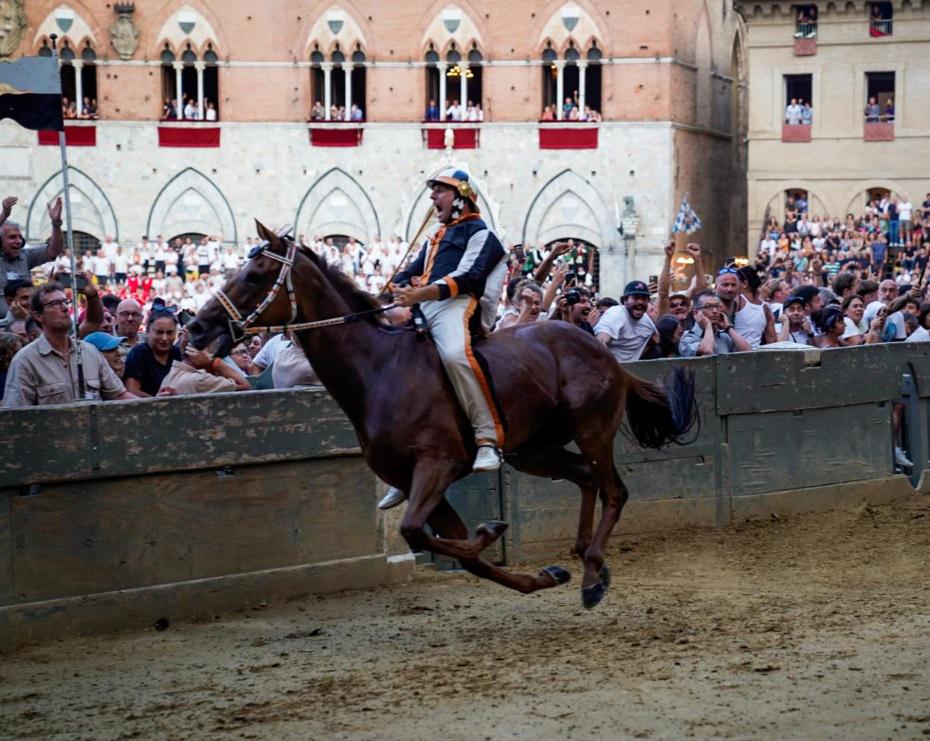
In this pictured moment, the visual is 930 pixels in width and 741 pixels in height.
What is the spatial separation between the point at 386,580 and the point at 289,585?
2.99 feet

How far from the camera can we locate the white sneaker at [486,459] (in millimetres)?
10086

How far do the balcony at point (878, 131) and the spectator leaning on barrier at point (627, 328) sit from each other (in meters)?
37.7

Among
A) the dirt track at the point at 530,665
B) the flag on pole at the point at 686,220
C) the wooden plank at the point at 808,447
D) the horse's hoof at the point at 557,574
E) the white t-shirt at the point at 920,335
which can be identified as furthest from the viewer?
the flag on pole at the point at 686,220

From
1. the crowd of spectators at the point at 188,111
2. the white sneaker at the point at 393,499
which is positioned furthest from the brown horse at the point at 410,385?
the crowd of spectators at the point at 188,111

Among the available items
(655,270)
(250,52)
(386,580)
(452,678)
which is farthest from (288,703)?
(250,52)

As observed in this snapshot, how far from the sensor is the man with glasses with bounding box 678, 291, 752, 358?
15.5 m

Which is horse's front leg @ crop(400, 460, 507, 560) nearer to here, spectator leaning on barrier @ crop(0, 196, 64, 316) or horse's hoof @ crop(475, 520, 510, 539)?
horse's hoof @ crop(475, 520, 510, 539)

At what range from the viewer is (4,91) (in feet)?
40.9

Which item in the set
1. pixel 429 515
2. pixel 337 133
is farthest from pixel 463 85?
pixel 429 515

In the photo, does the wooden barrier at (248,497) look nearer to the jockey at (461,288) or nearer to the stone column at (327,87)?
the jockey at (461,288)

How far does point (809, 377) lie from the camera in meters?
14.9

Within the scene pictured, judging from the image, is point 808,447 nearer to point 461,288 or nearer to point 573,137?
point 461,288

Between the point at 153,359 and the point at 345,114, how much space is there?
1631 inches

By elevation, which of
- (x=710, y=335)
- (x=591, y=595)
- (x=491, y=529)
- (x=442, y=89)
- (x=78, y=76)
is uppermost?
(x=78, y=76)
